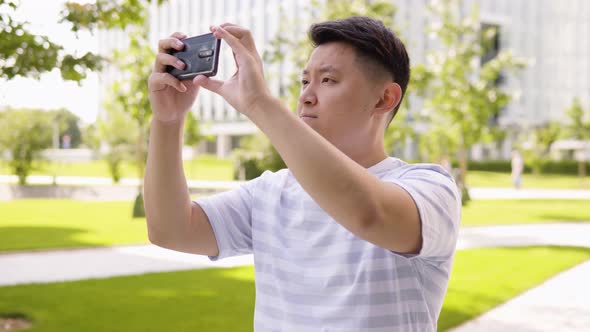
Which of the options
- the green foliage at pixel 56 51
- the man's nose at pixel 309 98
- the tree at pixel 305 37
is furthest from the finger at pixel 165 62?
the tree at pixel 305 37

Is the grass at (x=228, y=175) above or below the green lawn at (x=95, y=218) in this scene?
below

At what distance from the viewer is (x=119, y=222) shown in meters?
13.7

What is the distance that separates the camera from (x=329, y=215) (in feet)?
4.92

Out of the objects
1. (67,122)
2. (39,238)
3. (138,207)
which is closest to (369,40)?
(39,238)

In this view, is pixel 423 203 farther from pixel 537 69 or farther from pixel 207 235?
pixel 537 69

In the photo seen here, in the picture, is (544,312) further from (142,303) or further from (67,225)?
(67,225)

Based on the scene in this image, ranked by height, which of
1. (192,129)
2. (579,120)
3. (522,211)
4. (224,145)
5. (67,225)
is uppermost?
(192,129)

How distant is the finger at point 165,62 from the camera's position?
1551 millimetres

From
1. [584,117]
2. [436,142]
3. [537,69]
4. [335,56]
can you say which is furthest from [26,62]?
[537,69]

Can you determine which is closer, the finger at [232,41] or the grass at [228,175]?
the finger at [232,41]

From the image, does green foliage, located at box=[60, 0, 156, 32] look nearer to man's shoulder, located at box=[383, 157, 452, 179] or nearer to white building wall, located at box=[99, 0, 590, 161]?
man's shoulder, located at box=[383, 157, 452, 179]

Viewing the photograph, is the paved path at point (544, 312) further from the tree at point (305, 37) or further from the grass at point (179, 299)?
the tree at point (305, 37)

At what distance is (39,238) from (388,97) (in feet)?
34.8

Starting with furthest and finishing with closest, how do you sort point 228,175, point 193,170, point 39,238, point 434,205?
1. point 193,170
2. point 228,175
3. point 39,238
4. point 434,205
